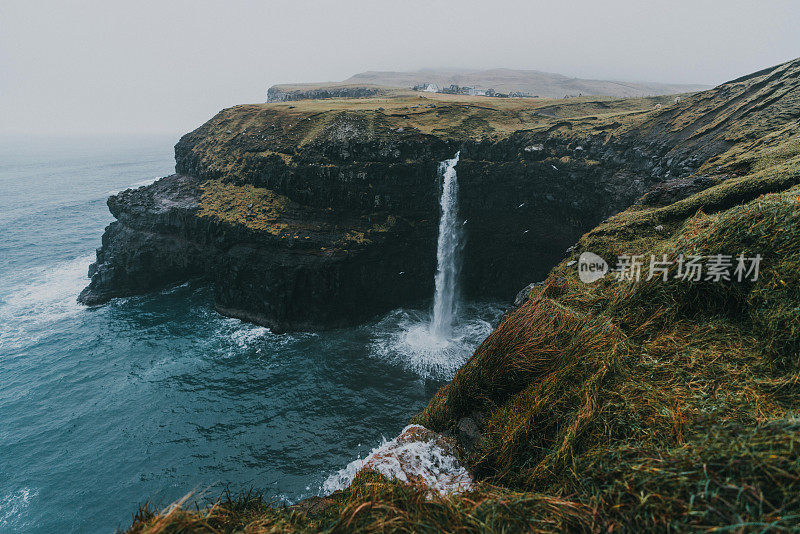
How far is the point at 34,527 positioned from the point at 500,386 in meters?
22.7

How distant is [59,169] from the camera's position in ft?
380

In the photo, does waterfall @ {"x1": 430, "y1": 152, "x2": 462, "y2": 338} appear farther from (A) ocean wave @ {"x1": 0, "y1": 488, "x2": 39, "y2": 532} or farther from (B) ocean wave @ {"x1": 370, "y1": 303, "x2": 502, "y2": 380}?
(A) ocean wave @ {"x1": 0, "y1": 488, "x2": 39, "y2": 532}

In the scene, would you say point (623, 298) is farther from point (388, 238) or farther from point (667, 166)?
point (388, 238)

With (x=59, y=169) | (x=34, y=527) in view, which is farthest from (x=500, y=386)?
(x=59, y=169)

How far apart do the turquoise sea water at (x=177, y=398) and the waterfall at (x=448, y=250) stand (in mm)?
2113

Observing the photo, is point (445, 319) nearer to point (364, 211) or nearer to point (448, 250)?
point (448, 250)

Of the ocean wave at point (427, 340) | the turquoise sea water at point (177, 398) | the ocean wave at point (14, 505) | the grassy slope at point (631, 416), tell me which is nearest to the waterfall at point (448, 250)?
the ocean wave at point (427, 340)

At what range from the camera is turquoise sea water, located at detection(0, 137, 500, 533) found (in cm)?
1616

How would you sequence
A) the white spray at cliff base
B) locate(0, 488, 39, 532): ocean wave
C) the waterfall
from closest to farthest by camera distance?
locate(0, 488, 39, 532): ocean wave < the white spray at cliff base < the waterfall

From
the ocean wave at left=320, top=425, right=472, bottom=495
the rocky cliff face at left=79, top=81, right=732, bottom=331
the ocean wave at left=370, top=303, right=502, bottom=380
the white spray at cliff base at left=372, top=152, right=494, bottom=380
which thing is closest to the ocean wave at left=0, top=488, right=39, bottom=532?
the rocky cliff face at left=79, top=81, right=732, bottom=331

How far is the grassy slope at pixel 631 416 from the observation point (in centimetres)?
247

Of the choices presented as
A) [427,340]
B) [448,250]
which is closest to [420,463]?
[427,340]

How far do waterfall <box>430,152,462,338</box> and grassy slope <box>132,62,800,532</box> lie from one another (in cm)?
2319

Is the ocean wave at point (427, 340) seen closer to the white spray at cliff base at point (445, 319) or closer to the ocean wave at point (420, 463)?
the white spray at cliff base at point (445, 319)
